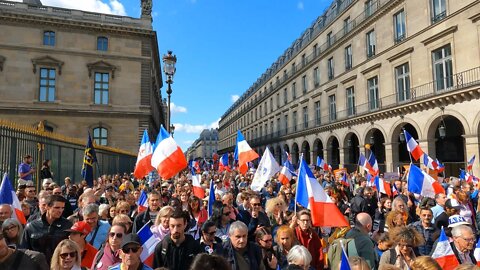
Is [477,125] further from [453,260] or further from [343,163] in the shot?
[453,260]

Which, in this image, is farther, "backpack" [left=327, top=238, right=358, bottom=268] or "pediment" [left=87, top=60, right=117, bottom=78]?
"pediment" [left=87, top=60, right=117, bottom=78]

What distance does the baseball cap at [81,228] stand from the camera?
173 inches

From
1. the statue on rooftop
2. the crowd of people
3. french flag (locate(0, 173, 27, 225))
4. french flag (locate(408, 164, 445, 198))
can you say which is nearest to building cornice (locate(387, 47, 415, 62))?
french flag (locate(408, 164, 445, 198))

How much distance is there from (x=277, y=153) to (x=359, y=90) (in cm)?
2327

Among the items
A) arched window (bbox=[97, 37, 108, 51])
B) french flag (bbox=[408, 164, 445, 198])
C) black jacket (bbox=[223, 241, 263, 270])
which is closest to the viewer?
black jacket (bbox=[223, 241, 263, 270])

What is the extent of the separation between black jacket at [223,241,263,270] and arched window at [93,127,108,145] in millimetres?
31088

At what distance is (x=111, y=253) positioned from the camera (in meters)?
4.08

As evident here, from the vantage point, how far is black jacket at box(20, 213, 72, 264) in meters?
4.44

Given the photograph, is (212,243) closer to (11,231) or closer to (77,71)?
(11,231)

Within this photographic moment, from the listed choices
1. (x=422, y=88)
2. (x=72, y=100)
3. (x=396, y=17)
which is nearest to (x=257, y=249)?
(x=422, y=88)

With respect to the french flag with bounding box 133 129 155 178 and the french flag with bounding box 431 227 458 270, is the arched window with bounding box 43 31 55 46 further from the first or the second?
the french flag with bounding box 431 227 458 270

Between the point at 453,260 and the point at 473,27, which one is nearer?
the point at 453,260

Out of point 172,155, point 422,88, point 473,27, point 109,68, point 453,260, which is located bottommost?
point 453,260

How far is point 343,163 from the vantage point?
31.9 metres
